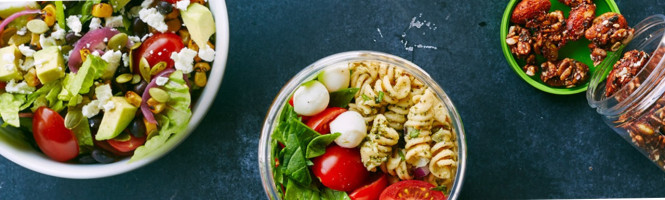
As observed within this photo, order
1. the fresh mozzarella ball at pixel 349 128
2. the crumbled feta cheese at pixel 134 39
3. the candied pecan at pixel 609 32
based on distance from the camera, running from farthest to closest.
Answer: the candied pecan at pixel 609 32
the crumbled feta cheese at pixel 134 39
the fresh mozzarella ball at pixel 349 128

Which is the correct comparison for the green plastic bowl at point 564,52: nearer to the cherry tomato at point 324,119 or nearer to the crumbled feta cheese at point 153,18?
the cherry tomato at point 324,119

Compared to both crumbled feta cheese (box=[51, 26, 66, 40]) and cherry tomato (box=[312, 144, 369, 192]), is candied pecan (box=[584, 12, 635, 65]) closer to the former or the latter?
cherry tomato (box=[312, 144, 369, 192])

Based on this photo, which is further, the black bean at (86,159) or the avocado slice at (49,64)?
the black bean at (86,159)

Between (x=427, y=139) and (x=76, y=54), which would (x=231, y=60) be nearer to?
(x=76, y=54)

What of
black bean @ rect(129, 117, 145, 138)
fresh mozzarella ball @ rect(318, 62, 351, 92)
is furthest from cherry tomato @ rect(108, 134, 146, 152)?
fresh mozzarella ball @ rect(318, 62, 351, 92)

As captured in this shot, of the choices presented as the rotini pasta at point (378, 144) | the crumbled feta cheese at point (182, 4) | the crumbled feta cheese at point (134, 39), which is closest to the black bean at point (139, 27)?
the crumbled feta cheese at point (134, 39)

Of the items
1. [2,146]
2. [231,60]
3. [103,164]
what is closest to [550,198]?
[231,60]
